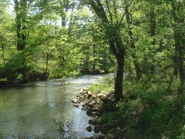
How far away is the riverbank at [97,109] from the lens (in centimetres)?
894

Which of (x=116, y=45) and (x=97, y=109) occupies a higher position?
(x=116, y=45)

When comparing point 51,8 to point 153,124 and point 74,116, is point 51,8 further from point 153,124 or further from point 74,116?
point 153,124

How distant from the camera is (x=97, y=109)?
11898 mm

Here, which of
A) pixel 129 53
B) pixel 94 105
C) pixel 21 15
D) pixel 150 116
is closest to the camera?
pixel 150 116

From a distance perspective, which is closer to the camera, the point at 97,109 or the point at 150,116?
the point at 150,116

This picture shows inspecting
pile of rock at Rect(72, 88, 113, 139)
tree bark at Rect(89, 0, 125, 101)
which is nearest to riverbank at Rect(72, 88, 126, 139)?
pile of rock at Rect(72, 88, 113, 139)

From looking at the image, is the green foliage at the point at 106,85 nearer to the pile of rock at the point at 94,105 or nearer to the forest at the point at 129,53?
the forest at the point at 129,53

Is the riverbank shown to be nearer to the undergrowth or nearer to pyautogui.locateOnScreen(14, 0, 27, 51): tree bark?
the undergrowth

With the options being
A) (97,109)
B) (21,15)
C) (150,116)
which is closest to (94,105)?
(97,109)

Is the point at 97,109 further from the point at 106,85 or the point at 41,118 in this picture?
the point at 106,85

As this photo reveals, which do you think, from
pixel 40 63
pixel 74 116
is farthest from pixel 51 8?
pixel 40 63

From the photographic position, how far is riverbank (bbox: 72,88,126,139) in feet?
29.3

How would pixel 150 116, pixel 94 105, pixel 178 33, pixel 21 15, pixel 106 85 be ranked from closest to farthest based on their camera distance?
pixel 150 116 → pixel 178 33 → pixel 94 105 → pixel 106 85 → pixel 21 15

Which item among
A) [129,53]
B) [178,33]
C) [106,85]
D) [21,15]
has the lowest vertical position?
[106,85]
